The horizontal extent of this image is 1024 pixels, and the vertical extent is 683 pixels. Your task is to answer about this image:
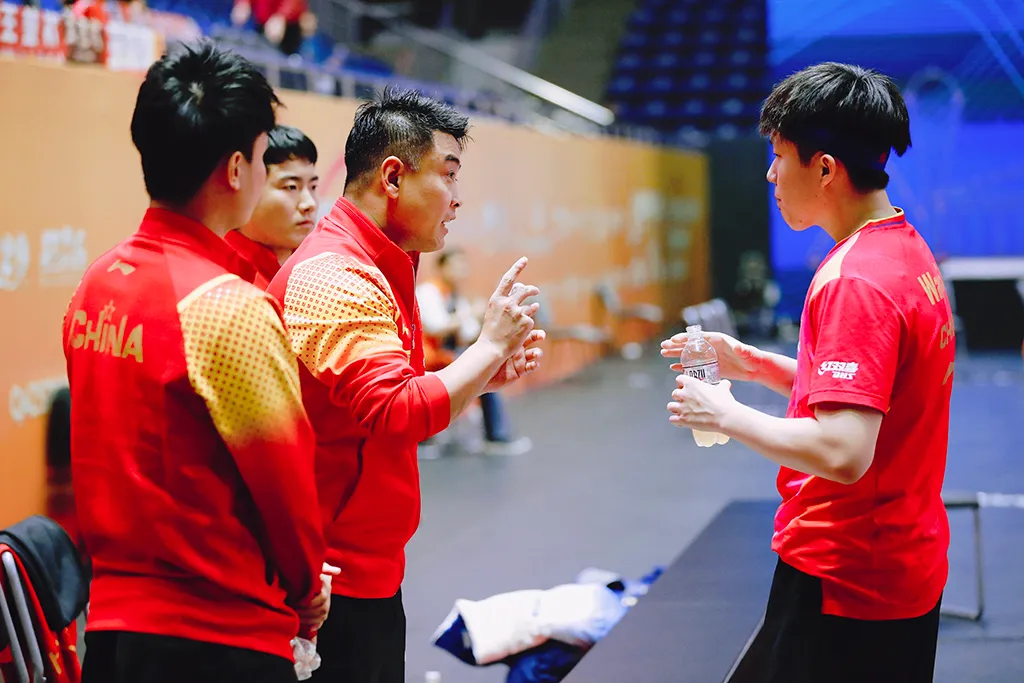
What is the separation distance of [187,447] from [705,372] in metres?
1.13

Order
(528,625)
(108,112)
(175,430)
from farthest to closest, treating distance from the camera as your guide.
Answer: (108,112), (528,625), (175,430)

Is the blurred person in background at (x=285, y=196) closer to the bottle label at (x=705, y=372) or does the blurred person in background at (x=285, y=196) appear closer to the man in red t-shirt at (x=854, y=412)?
the bottle label at (x=705, y=372)

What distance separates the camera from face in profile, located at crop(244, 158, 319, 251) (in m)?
3.18

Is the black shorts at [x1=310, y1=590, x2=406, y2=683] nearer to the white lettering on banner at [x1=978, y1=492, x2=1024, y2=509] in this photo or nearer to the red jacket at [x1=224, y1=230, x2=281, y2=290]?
the red jacket at [x1=224, y1=230, x2=281, y2=290]

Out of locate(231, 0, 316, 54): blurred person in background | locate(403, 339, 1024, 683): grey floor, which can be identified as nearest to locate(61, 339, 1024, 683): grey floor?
locate(403, 339, 1024, 683): grey floor

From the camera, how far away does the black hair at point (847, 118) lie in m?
2.08

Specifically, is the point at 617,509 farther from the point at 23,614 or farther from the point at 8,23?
the point at 23,614

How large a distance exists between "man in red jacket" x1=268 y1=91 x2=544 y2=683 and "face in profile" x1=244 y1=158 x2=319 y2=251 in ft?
3.02

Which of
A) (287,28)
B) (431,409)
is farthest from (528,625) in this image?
(287,28)

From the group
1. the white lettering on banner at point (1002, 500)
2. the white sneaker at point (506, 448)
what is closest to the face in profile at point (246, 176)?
the white lettering on banner at point (1002, 500)

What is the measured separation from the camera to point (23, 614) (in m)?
2.93

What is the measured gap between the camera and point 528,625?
3412 millimetres

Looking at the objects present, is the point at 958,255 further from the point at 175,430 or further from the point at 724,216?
the point at 175,430

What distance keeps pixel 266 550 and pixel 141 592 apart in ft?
0.61
